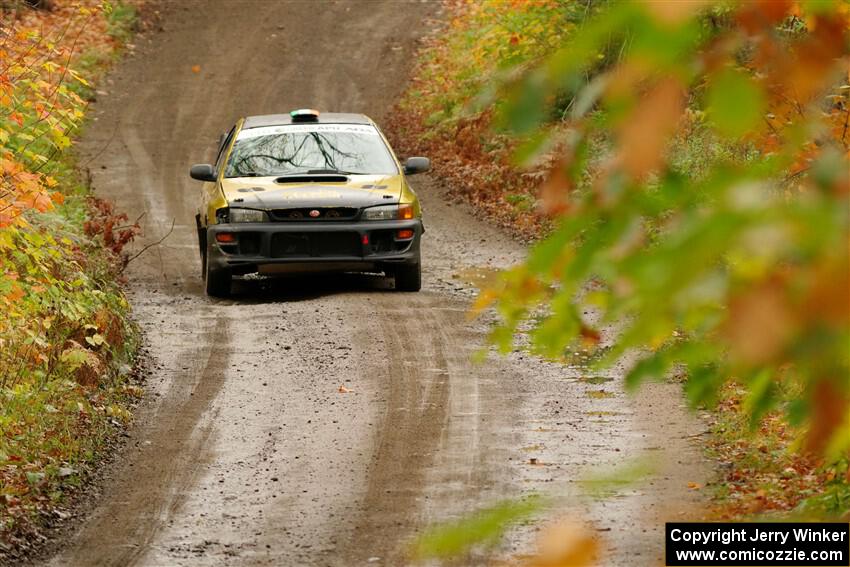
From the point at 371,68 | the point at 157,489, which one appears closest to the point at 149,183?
the point at 371,68

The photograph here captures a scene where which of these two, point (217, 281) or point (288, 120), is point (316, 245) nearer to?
point (217, 281)

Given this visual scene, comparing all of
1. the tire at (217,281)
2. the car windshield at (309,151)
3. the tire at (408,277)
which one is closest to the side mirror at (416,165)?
the car windshield at (309,151)

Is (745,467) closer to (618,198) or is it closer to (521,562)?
(521,562)

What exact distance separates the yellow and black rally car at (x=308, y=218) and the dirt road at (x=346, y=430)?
1.33ft

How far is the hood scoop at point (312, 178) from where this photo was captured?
1279 centimetres

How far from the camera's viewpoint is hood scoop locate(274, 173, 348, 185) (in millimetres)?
12789

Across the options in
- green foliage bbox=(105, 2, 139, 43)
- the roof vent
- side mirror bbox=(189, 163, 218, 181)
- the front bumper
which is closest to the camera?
the front bumper

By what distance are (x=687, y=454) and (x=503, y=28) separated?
14348 mm

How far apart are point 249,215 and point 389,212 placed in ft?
4.54

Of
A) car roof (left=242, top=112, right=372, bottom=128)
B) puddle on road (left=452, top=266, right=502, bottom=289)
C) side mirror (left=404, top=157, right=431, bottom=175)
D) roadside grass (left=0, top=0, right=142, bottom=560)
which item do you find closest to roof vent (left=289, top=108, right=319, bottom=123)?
car roof (left=242, top=112, right=372, bottom=128)

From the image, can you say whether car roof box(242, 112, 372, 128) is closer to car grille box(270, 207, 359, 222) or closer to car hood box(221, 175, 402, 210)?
car hood box(221, 175, 402, 210)

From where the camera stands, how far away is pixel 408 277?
511 inches

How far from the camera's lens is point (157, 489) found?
24.3 feet

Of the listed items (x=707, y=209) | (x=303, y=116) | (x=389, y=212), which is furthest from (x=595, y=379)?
(x=707, y=209)
